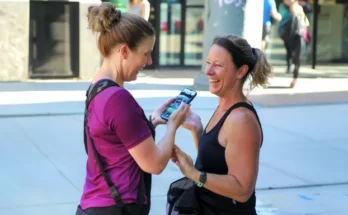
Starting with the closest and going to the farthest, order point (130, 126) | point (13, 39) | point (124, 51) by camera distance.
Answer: point (130, 126) → point (124, 51) → point (13, 39)

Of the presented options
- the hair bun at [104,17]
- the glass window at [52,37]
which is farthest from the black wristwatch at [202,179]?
the glass window at [52,37]

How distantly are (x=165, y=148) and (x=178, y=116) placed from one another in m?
0.18

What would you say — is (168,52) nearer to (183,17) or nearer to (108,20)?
(183,17)

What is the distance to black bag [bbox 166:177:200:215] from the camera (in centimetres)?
305

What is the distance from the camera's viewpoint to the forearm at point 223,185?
2.95 m

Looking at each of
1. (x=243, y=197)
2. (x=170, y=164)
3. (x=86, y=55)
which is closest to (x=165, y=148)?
(x=243, y=197)

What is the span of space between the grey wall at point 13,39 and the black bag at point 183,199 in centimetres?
1022

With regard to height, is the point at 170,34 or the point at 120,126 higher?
the point at 170,34

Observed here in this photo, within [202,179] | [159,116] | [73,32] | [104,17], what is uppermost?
[104,17]

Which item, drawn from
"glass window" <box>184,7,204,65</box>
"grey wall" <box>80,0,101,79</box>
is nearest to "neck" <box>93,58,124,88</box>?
"grey wall" <box>80,0,101,79</box>

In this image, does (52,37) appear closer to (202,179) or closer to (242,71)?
(242,71)

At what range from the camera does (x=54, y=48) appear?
43.9 feet

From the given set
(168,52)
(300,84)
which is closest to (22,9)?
(168,52)

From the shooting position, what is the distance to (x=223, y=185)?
2951mm
